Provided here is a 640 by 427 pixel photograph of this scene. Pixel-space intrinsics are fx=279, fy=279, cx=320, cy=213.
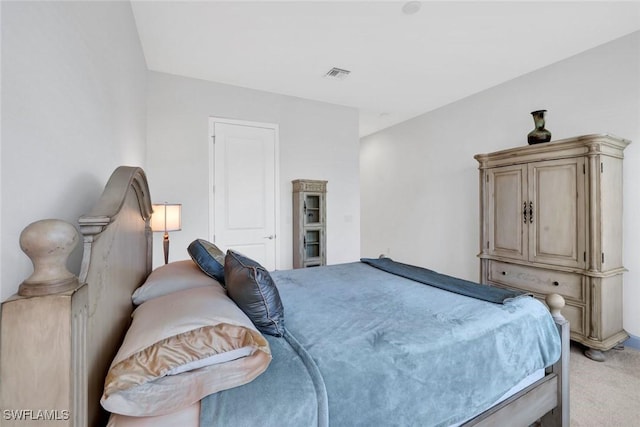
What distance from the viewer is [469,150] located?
411 cm

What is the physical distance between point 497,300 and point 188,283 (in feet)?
5.49

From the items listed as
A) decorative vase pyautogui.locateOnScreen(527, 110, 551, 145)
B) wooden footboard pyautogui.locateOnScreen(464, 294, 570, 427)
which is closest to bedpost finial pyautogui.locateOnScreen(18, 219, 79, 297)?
wooden footboard pyautogui.locateOnScreen(464, 294, 570, 427)

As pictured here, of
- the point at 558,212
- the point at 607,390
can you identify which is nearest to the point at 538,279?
the point at 558,212

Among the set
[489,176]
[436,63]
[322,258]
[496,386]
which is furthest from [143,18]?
[489,176]

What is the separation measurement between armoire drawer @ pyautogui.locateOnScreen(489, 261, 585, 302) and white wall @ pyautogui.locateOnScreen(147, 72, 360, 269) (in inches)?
80.6

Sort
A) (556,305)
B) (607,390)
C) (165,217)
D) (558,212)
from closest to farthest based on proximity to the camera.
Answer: (556,305)
(607,390)
(558,212)
(165,217)

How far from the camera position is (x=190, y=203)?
3.45 metres

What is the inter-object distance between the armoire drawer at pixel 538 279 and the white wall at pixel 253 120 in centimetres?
205

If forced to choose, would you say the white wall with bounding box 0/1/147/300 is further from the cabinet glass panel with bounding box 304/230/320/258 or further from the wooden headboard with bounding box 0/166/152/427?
the cabinet glass panel with bounding box 304/230/320/258

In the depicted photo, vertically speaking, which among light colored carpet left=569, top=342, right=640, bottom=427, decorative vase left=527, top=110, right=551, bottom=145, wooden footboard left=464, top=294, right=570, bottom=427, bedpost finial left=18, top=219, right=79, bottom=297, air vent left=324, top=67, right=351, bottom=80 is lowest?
light colored carpet left=569, top=342, right=640, bottom=427

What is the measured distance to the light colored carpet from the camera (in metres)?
1.72

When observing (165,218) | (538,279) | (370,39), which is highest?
(370,39)

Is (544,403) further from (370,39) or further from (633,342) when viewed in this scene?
(370,39)

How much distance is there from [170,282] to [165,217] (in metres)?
1.67
